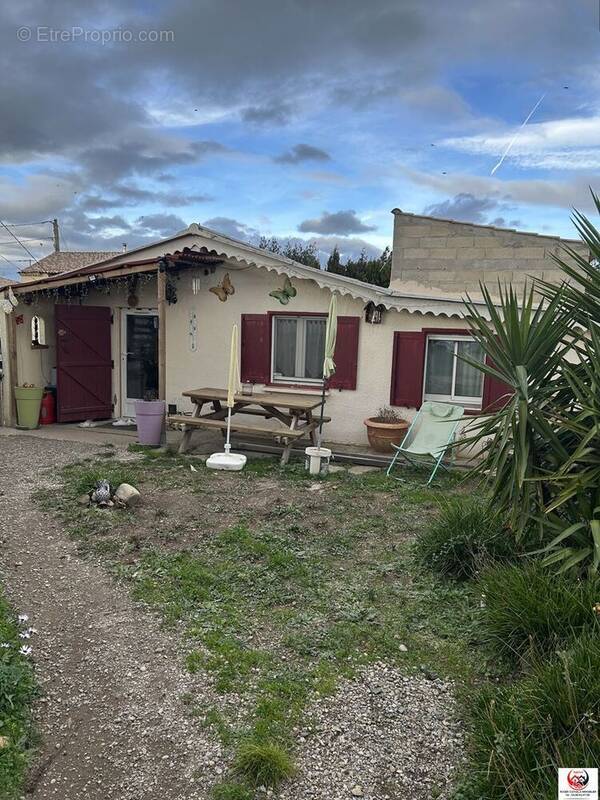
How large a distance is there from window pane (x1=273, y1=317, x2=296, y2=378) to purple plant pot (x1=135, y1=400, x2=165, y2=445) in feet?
6.69

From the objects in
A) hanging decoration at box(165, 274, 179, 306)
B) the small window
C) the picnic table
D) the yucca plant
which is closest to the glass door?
hanging decoration at box(165, 274, 179, 306)

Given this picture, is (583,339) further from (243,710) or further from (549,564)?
(243,710)

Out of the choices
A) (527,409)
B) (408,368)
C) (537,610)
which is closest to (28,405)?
(408,368)

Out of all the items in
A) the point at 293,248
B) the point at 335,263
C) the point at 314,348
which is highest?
the point at 293,248

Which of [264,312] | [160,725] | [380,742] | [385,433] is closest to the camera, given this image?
[380,742]

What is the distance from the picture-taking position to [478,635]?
3.26 m

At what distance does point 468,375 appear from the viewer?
8461mm

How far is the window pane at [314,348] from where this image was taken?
9195 millimetres

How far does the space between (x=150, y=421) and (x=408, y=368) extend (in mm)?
3924

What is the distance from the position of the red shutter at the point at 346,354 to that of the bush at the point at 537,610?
5.83m

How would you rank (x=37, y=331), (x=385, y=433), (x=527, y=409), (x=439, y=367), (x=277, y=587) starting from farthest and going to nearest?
(x=37, y=331)
(x=439, y=367)
(x=385, y=433)
(x=277, y=587)
(x=527, y=409)

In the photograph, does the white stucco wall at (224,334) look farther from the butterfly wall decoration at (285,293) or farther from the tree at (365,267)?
the tree at (365,267)

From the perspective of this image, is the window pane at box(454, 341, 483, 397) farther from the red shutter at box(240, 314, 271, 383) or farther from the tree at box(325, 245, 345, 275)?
the tree at box(325, 245, 345, 275)
